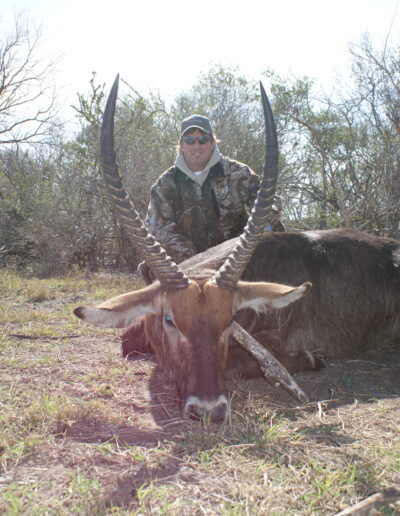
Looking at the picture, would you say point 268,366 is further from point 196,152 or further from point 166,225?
point 196,152

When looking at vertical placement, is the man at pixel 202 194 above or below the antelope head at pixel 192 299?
above

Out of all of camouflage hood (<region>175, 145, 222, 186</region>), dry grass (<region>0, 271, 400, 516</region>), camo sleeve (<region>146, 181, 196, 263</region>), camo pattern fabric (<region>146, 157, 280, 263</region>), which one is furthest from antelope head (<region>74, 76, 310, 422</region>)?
camouflage hood (<region>175, 145, 222, 186</region>)

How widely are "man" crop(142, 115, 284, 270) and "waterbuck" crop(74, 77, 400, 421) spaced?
1.98 meters

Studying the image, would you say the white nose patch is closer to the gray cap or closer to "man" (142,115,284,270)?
"man" (142,115,284,270)

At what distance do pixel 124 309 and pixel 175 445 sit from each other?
1.16 meters

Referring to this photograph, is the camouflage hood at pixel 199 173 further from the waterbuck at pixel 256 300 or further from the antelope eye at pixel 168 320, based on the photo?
the antelope eye at pixel 168 320

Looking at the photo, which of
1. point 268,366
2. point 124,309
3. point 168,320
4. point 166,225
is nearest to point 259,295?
point 268,366

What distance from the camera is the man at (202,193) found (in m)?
6.61

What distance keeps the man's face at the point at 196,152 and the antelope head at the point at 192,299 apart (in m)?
3.35

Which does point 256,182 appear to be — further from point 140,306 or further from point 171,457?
point 171,457

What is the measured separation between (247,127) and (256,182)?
6647mm

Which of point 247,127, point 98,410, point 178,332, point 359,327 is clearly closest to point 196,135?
point 359,327

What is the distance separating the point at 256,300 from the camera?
344 centimetres

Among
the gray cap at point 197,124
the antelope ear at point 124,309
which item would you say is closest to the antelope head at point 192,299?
the antelope ear at point 124,309
